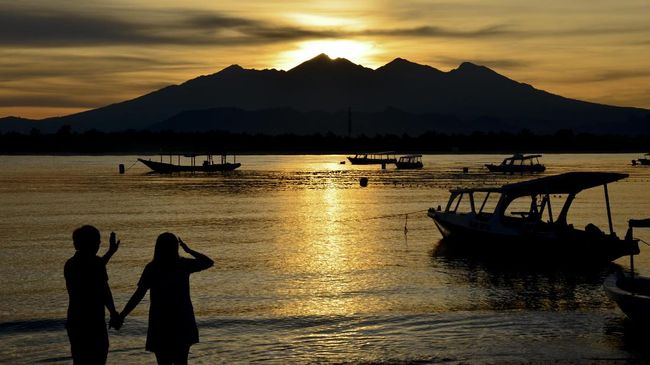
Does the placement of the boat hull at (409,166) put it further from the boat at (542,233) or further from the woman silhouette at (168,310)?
the woman silhouette at (168,310)

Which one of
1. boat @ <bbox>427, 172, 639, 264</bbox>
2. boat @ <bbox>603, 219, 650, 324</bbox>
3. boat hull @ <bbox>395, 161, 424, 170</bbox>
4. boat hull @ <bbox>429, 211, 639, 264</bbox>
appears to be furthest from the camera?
boat hull @ <bbox>395, 161, 424, 170</bbox>

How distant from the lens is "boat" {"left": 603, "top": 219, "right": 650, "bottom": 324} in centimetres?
Answer: 1867

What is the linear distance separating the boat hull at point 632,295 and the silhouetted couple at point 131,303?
1058 cm

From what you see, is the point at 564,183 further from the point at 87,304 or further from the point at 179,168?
the point at 179,168

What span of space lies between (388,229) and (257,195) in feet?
102

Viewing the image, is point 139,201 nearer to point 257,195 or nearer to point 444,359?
point 257,195

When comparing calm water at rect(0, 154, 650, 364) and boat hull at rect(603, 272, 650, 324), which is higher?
boat hull at rect(603, 272, 650, 324)

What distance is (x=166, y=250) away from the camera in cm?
1183

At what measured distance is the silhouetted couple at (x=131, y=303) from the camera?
38.9ft

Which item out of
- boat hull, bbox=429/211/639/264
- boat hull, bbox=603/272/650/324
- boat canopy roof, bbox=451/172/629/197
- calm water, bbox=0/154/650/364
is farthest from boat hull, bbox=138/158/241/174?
boat hull, bbox=603/272/650/324

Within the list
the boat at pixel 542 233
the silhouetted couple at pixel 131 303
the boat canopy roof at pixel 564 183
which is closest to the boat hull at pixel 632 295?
the boat at pixel 542 233

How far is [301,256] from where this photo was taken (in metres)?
34.1

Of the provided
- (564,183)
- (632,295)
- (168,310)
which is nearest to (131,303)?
(168,310)

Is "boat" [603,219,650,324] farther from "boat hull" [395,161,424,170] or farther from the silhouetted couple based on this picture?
"boat hull" [395,161,424,170]
